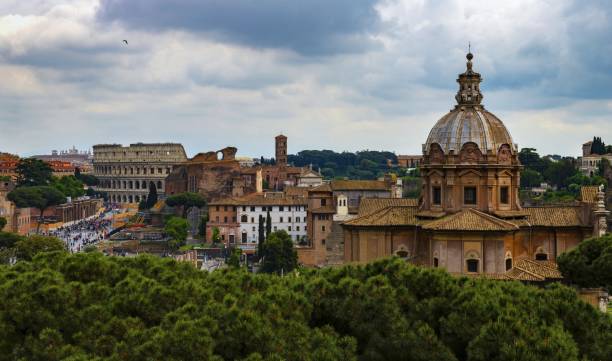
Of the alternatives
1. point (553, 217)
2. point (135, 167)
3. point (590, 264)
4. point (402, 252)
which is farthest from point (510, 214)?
point (135, 167)

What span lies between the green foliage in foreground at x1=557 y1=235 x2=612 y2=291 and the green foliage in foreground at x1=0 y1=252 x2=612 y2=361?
6.57 meters

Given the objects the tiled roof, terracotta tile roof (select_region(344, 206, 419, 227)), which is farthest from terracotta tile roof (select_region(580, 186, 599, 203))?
the tiled roof

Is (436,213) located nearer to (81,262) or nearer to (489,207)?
(489,207)

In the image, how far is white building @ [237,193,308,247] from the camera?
239 feet

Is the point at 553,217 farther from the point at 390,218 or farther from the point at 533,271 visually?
the point at 390,218

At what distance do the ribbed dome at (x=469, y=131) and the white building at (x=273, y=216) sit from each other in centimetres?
4207

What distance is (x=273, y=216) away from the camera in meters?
72.8

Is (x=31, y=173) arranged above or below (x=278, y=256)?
above

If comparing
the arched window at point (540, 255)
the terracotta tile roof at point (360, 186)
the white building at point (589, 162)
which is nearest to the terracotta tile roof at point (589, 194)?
the arched window at point (540, 255)

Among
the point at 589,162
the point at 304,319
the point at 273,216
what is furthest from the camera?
the point at 589,162

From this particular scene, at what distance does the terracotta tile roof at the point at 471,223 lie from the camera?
1109 inches

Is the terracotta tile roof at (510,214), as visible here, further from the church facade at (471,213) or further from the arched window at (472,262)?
the arched window at (472,262)

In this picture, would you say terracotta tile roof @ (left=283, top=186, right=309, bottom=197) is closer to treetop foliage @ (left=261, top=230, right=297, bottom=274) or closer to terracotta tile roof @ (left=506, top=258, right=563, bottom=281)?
treetop foliage @ (left=261, top=230, right=297, bottom=274)

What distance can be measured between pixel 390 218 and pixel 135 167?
101m
